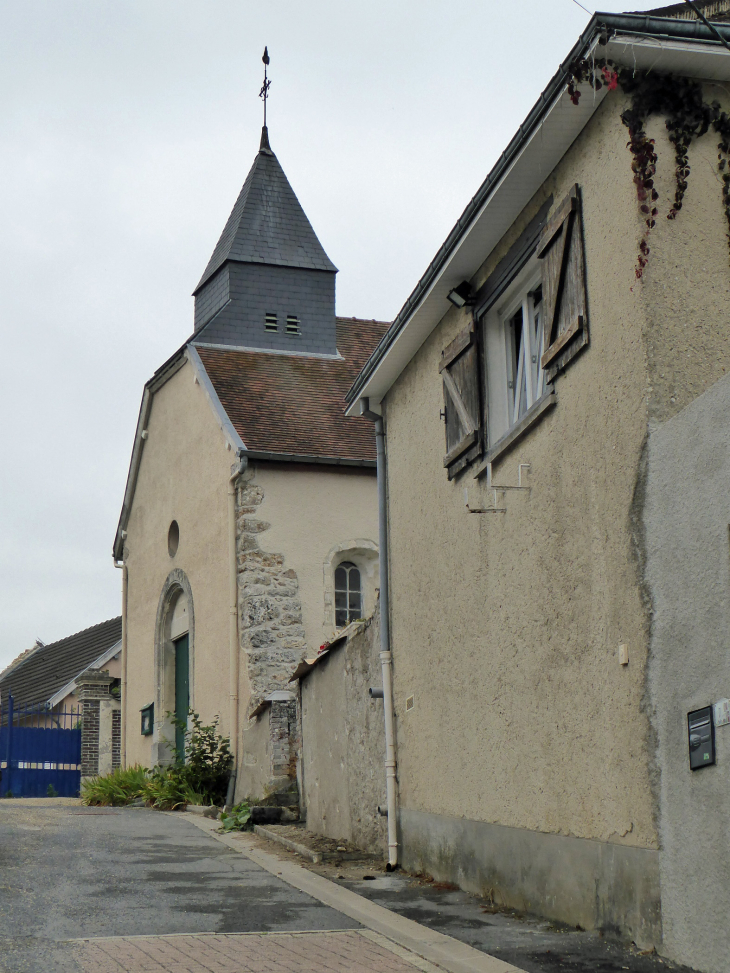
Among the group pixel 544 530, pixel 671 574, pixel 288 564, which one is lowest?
pixel 671 574

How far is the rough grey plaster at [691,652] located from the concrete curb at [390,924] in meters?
1.04

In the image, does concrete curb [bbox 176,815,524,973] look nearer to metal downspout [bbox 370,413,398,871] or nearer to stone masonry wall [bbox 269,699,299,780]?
metal downspout [bbox 370,413,398,871]

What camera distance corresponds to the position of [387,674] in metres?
10.9

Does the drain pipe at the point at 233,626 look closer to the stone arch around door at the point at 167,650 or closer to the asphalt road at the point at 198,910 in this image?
the stone arch around door at the point at 167,650

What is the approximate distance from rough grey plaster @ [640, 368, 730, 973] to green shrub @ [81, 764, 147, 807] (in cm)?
1359

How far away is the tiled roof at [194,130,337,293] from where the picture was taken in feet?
70.6

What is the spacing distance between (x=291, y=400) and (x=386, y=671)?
8776 mm

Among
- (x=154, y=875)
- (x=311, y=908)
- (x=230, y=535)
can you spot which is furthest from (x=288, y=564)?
(x=311, y=908)

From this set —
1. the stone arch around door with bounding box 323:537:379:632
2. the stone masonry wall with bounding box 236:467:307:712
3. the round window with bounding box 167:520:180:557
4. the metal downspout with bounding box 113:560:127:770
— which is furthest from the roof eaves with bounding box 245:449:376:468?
the metal downspout with bounding box 113:560:127:770

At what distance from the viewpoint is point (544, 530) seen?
7746mm

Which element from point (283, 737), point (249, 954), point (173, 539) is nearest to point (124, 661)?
point (173, 539)

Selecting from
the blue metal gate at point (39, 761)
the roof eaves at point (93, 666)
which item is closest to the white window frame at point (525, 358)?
the blue metal gate at point (39, 761)

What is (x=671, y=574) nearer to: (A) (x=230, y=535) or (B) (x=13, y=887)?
(B) (x=13, y=887)

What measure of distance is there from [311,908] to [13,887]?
7.23ft
